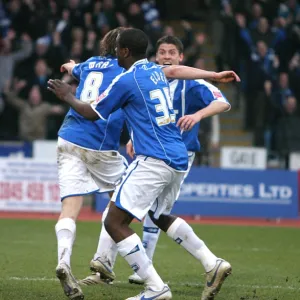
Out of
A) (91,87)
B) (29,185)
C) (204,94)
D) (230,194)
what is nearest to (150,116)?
(91,87)

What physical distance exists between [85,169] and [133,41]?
1598 mm

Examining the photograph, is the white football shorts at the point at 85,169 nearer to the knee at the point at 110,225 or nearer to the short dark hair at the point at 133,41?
the knee at the point at 110,225

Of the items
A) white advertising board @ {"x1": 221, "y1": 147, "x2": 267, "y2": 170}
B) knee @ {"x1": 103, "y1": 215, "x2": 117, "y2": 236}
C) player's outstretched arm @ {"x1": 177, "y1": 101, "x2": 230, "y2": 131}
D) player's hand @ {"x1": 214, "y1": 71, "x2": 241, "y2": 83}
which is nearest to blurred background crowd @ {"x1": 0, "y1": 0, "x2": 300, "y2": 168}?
white advertising board @ {"x1": 221, "y1": 147, "x2": 267, "y2": 170}

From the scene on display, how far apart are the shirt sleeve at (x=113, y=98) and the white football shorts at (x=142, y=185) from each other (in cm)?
47

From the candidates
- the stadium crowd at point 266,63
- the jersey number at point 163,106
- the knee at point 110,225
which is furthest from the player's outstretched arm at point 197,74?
the stadium crowd at point 266,63

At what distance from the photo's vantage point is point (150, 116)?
7.28 m

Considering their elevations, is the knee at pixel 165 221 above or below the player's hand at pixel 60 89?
below

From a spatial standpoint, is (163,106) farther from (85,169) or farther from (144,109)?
(85,169)

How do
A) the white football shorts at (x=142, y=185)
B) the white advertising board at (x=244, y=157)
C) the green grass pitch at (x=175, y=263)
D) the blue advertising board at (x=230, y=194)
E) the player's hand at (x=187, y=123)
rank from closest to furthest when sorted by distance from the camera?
the white football shorts at (x=142, y=185) < the player's hand at (x=187, y=123) < the green grass pitch at (x=175, y=263) < the blue advertising board at (x=230, y=194) < the white advertising board at (x=244, y=157)

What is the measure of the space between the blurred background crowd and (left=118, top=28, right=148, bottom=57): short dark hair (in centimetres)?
1113

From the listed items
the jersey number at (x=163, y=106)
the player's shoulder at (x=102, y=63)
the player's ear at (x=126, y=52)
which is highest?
the player's ear at (x=126, y=52)

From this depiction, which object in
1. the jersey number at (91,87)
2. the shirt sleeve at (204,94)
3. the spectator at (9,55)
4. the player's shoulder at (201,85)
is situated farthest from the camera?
the spectator at (9,55)

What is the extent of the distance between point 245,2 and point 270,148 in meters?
4.94

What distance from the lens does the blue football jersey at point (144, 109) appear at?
23.9ft
